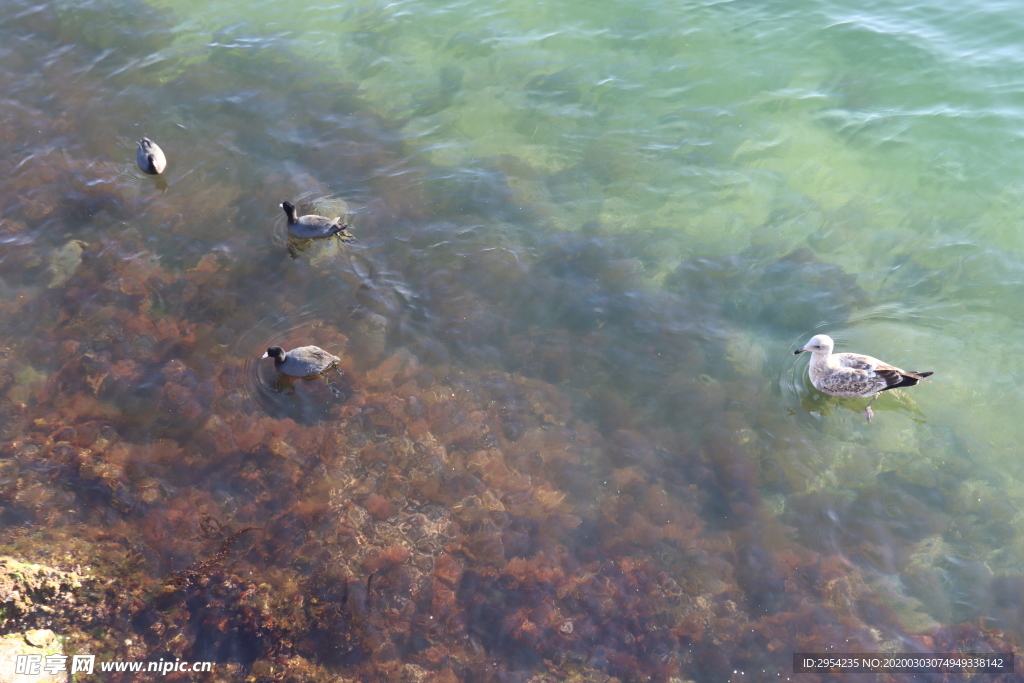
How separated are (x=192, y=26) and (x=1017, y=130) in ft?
56.5

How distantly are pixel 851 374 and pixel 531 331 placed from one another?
412cm

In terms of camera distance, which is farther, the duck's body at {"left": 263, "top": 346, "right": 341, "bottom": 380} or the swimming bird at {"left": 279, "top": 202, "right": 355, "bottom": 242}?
the swimming bird at {"left": 279, "top": 202, "right": 355, "bottom": 242}

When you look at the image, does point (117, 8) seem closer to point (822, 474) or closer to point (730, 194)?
point (730, 194)

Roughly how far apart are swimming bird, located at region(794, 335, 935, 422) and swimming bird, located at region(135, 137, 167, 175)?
1064cm

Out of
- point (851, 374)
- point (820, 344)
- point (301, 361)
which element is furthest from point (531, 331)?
point (851, 374)

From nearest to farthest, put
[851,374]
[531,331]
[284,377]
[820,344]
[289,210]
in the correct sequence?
[851,374], [820,344], [284,377], [531,331], [289,210]

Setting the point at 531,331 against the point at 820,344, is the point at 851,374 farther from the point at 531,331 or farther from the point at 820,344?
the point at 531,331

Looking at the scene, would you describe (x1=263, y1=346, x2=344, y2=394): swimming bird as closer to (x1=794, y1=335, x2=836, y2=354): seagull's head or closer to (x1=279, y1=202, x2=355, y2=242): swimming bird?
(x1=279, y1=202, x2=355, y2=242): swimming bird

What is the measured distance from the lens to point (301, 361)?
7898 mm

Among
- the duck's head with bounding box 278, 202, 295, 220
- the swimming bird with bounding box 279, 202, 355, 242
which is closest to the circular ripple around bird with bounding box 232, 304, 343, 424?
the swimming bird with bounding box 279, 202, 355, 242

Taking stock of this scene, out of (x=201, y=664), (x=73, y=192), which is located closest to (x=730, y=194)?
(x=201, y=664)

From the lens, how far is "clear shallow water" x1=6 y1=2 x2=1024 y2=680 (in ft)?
21.1

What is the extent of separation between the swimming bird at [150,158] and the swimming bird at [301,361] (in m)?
5.03

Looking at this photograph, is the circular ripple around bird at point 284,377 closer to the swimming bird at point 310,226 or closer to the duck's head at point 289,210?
the swimming bird at point 310,226
